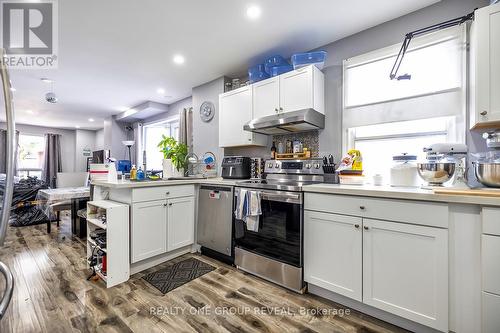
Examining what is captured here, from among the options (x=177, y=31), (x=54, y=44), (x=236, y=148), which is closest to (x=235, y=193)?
(x=236, y=148)

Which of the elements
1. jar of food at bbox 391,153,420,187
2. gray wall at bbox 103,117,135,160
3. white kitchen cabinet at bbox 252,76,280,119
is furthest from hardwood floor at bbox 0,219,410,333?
gray wall at bbox 103,117,135,160

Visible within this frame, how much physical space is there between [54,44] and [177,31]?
150 centimetres

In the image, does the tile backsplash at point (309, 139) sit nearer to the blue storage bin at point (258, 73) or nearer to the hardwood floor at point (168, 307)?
the blue storage bin at point (258, 73)

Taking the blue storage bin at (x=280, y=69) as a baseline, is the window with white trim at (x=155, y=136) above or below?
below

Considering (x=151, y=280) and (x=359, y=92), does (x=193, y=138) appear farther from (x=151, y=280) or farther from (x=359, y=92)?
(x=359, y=92)

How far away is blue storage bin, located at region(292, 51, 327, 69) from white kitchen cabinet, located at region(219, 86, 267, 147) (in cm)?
65

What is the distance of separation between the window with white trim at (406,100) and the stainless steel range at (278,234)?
0.56 metres

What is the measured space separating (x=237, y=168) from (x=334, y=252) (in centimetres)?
153

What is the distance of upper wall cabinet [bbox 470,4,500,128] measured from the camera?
146 centimetres

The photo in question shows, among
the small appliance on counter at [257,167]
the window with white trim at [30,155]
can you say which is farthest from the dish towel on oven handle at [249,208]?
the window with white trim at [30,155]

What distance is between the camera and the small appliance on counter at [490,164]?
1443mm

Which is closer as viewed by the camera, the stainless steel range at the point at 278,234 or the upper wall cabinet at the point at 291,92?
the stainless steel range at the point at 278,234

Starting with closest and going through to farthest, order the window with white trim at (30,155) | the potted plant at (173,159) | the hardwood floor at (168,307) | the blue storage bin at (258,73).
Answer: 1. the hardwood floor at (168,307)
2. the blue storage bin at (258,73)
3. the potted plant at (173,159)
4. the window with white trim at (30,155)

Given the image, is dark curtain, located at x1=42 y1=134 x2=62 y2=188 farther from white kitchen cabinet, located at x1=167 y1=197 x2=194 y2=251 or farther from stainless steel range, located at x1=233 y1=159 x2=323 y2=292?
stainless steel range, located at x1=233 y1=159 x2=323 y2=292
